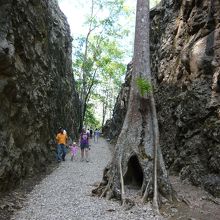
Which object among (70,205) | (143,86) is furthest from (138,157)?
(70,205)

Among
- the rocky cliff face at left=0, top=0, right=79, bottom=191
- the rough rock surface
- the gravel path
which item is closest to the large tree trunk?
the gravel path

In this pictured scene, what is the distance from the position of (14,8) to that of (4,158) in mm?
4311

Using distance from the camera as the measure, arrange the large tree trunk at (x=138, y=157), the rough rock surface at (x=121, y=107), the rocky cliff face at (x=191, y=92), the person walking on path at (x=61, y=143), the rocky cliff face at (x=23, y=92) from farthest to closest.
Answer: the rough rock surface at (x=121, y=107)
the person walking on path at (x=61, y=143)
the rocky cliff face at (x=191, y=92)
the large tree trunk at (x=138, y=157)
the rocky cliff face at (x=23, y=92)

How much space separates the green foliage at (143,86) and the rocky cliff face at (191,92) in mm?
2528

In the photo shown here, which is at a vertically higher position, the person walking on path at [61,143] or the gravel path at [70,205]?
the person walking on path at [61,143]

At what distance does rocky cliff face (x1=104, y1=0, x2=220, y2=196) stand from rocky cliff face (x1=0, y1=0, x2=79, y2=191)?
5.35 m

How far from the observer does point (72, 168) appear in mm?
15312

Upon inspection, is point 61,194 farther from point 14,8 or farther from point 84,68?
point 84,68

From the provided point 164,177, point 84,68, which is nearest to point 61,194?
point 164,177

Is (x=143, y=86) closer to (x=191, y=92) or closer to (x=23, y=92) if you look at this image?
(x=191, y=92)

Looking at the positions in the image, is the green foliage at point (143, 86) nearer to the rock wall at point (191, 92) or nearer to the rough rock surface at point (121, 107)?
the rock wall at point (191, 92)

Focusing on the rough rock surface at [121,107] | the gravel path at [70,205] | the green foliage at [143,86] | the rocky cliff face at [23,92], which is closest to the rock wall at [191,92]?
the green foliage at [143,86]

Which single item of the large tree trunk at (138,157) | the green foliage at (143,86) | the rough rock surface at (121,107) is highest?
the rough rock surface at (121,107)

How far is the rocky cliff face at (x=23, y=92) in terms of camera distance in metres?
9.01
